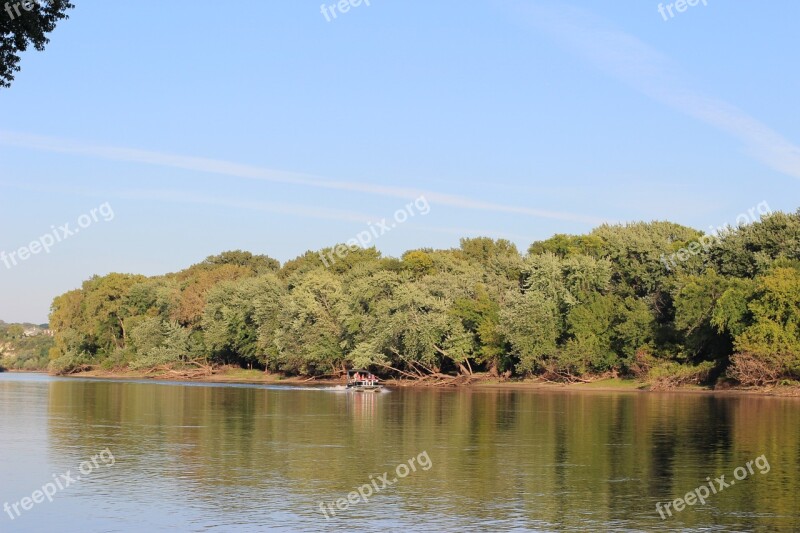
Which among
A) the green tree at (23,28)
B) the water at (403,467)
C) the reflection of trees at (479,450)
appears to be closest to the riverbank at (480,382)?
the reflection of trees at (479,450)

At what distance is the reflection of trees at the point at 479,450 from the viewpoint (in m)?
30.2

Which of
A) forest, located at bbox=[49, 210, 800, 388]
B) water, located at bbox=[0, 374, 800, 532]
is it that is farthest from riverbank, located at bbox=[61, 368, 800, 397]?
water, located at bbox=[0, 374, 800, 532]

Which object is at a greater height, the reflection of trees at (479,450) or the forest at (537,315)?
the forest at (537,315)

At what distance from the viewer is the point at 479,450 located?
4238 cm

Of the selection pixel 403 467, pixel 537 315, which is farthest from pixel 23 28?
pixel 537 315

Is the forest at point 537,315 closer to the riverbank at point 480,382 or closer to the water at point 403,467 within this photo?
the riverbank at point 480,382

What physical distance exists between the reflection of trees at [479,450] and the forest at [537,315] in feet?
42.3

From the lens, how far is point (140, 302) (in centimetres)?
15425

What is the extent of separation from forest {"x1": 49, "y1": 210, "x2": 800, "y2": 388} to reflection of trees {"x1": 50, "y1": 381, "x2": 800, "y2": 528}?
12.9 m

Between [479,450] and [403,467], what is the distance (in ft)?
20.1

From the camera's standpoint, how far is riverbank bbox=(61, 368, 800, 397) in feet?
281

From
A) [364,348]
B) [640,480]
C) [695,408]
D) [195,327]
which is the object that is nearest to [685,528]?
[640,480]

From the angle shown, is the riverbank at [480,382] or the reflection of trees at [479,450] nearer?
the reflection of trees at [479,450]

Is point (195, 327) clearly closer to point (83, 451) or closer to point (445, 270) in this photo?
point (445, 270)
